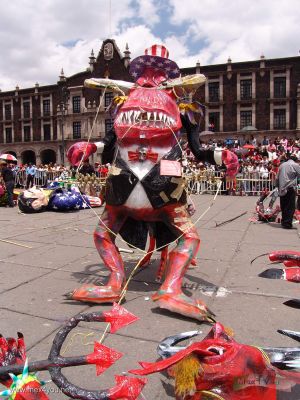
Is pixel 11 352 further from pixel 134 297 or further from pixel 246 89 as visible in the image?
pixel 246 89

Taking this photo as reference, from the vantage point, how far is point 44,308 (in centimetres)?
267

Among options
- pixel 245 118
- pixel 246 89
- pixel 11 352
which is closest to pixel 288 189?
pixel 11 352

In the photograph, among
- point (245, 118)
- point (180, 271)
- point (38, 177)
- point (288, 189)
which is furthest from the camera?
point (245, 118)

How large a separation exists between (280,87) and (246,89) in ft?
10.5

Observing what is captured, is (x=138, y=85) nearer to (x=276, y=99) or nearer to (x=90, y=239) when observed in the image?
(x=90, y=239)

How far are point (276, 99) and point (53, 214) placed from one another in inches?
1287

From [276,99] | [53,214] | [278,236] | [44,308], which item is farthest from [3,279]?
[276,99]

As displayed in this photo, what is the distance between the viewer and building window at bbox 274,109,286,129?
36000mm

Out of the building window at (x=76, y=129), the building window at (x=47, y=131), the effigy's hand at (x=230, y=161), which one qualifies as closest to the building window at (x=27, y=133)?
the building window at (x=47, y=131)

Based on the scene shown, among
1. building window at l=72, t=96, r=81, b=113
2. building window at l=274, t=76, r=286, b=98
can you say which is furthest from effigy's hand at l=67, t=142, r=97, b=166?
building window at l=72, t=96, r=81, b=113

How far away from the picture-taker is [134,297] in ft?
9.77

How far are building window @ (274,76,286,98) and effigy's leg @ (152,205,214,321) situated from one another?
121 ft

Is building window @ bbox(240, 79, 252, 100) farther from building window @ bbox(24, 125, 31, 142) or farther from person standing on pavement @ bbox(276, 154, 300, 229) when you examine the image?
person standing on pavement @ bbox(276, 154, 300, 229)

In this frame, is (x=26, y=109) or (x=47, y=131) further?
(x=26, y=109)
